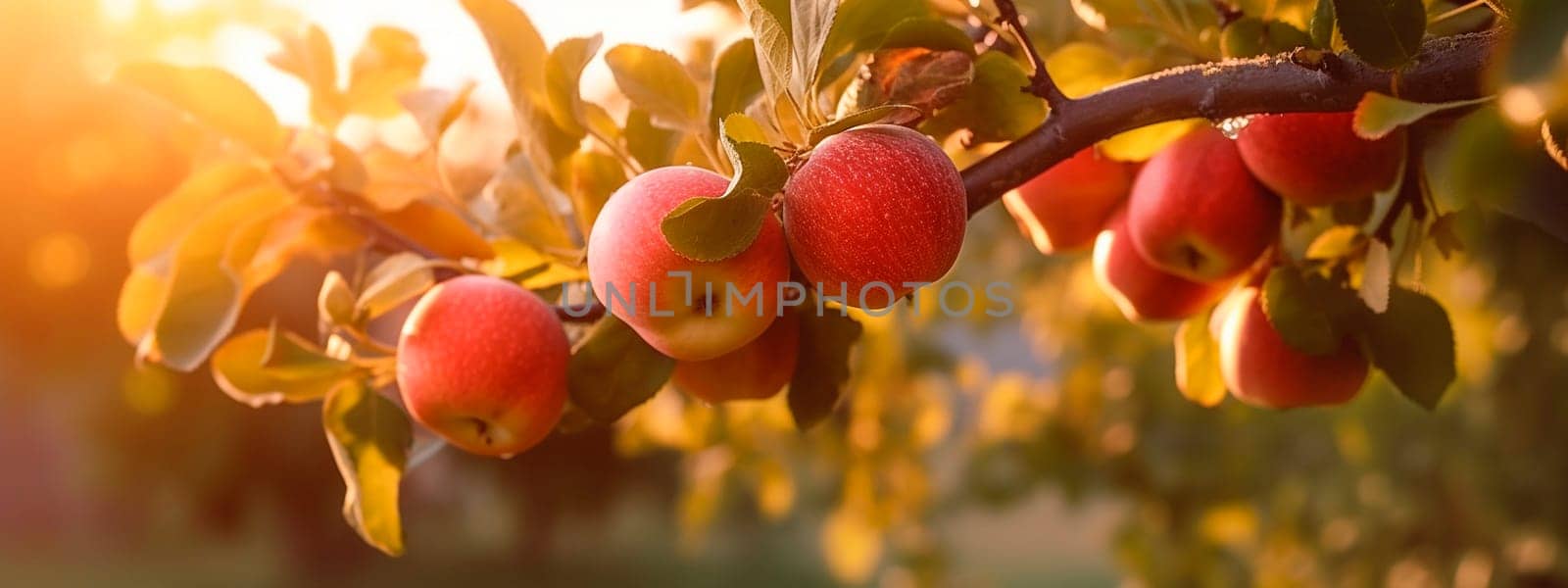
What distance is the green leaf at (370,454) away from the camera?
2.32 feet

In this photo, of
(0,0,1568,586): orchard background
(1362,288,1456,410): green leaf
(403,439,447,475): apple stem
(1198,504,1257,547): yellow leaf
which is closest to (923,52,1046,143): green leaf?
(0,0,1568,586): orchard background

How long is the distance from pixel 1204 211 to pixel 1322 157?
0.27ft

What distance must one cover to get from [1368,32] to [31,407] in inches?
385

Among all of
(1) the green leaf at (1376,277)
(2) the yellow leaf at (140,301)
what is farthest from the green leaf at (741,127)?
(2) the yellow leaf at (140,301)

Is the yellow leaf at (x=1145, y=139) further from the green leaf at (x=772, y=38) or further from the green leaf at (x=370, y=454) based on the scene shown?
the green leaf at (x=370, y=454)

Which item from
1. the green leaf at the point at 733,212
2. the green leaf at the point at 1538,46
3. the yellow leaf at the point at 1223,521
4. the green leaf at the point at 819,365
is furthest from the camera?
the yellow leaf at the point at 1223,521

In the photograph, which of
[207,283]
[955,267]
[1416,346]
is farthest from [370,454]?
[955,267]

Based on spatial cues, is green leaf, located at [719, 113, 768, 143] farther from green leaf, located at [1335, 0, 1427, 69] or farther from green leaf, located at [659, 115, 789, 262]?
green leaf, located at [1335, 0, 1427, 69]

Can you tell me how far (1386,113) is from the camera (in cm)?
51

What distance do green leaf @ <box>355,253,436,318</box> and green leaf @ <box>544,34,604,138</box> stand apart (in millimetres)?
122

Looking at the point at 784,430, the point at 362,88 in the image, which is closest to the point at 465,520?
the point at 784,430

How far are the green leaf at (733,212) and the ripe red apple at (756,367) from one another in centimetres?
20

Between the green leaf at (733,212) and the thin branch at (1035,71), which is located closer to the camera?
the green leaf at (733,212)

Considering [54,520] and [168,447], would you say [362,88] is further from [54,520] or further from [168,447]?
[54,520]
